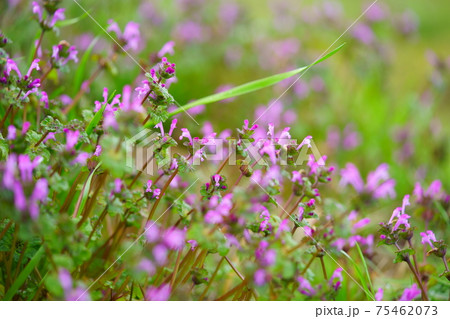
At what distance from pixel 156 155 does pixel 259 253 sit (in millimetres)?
179

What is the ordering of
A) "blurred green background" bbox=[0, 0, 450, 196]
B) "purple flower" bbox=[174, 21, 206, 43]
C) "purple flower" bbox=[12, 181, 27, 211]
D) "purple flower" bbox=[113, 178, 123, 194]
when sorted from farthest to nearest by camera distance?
"purple flower" bbox=[174, 21, 206, 43]
"blurred green background" bbox=[0, 0, 450, 196]
"purple flower" bbox=[113, 178, 123, 194]
"purple flower" bbox=[12, 181, 27, 211]

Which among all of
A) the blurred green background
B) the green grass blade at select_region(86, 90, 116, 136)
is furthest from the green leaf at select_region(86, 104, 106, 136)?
the blurred green background

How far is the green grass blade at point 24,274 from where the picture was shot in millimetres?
601

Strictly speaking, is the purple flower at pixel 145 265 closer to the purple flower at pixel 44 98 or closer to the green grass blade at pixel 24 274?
the green grass blade at pixel 24 274

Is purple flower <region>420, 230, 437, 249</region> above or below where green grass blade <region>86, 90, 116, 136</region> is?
below

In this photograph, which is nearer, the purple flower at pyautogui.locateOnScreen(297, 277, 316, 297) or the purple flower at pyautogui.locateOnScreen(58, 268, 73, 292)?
the purple flower at pyautogui.locateOnScreen(58, 268, 73, 292)

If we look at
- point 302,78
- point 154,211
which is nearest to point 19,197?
point 154,211

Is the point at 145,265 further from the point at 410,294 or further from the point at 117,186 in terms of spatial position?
the point at 410,294

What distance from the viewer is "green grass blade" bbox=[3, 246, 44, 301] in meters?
0.60

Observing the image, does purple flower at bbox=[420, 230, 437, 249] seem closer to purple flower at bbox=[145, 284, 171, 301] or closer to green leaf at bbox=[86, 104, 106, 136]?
purple flower at bbox=[145, 284, 171, 301]

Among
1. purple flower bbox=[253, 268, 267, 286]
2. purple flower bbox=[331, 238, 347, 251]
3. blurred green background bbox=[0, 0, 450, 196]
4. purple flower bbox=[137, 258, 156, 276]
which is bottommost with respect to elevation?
purple flower bbox=[253, 268, 267, 286]

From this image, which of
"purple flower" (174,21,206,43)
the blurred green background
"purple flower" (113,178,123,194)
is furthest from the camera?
"purple flower" (174,21,206,43)

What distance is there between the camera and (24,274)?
0.61 m
